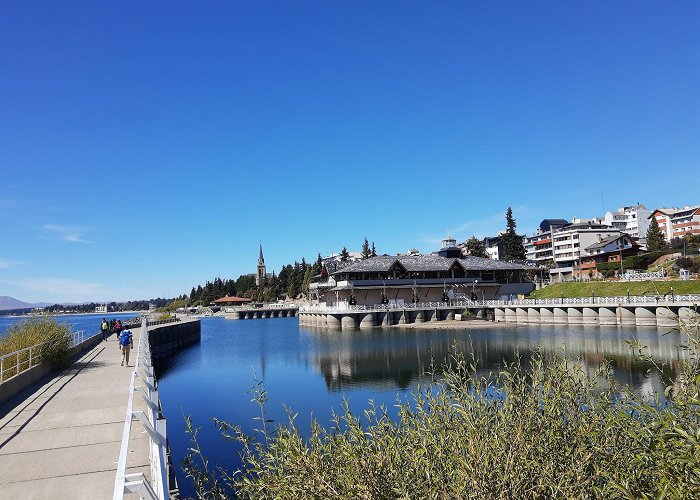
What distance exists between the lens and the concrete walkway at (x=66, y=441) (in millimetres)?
7941

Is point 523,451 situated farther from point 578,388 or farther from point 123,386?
point 123,386

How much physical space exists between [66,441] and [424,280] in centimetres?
6649

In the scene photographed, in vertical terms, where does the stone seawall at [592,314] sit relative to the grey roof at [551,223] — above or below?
below

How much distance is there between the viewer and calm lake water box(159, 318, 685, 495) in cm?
1838

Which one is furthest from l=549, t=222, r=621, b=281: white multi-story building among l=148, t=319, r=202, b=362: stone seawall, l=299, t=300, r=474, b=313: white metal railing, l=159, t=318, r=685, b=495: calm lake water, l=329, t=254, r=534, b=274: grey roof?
l=148, t=319, r=202, b=362: stone seawall

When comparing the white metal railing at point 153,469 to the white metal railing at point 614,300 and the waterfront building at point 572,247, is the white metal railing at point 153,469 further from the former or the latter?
the waterfront building at point 572,247

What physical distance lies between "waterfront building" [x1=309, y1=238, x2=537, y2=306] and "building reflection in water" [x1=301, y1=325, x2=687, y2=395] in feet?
44.5

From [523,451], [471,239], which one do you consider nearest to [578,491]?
[523,451]

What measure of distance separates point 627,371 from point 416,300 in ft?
160

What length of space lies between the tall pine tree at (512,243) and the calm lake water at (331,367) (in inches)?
1478

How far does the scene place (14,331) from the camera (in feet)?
75.0

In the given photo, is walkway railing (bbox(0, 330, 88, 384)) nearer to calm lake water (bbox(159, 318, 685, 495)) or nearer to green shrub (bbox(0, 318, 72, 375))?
green shrub (bbox(0, 318, 72, 375))

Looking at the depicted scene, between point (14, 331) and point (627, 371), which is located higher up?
point (14, 331)

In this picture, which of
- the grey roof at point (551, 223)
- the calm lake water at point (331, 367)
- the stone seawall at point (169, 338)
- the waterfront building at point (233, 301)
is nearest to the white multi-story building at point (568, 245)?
the grey roof at point (551, 223)
